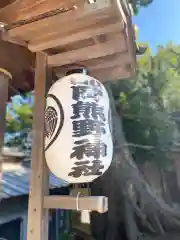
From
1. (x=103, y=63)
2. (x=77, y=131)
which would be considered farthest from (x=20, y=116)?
(x=77, y=131)

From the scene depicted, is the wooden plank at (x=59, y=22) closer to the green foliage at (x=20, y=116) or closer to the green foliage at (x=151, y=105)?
the green foliage at (x=20, y=116)

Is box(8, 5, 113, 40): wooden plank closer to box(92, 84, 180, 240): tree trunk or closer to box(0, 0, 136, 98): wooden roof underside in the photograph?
box(0, 0, 136, 98): wooden roof underside

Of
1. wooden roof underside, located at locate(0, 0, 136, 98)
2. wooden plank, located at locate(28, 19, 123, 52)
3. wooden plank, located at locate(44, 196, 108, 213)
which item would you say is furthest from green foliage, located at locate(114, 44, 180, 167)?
wooden plank, located at locate(44, 196, 108, 213)

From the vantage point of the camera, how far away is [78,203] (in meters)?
1.27

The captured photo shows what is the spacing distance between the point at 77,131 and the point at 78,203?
12.9 inches

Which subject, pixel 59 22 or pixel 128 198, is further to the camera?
pixel 128 198

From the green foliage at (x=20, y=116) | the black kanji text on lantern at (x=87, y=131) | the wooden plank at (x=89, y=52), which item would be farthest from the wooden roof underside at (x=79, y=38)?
the green foliage at (x=20, y=116)

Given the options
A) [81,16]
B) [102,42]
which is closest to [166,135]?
[102,42]

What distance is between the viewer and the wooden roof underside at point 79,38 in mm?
1268

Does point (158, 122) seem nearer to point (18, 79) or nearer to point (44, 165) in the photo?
point (18, 79)

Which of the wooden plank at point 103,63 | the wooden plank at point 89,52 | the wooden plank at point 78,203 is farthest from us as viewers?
the wooden plank at point 103,63

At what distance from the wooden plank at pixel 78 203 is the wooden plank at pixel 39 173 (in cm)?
5

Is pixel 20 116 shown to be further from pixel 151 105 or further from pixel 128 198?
pixel 128 198

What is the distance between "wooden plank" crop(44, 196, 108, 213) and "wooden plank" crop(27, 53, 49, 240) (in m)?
0.05
